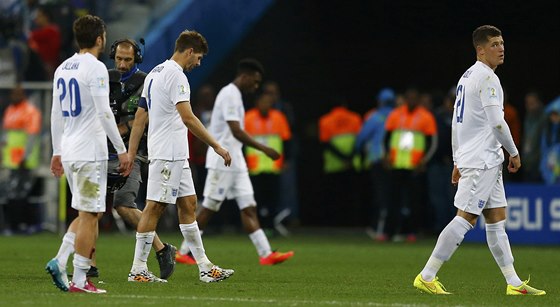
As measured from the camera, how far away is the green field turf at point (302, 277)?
36.2ft

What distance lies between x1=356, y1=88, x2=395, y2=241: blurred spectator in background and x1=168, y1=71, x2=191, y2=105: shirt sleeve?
33.5 feet

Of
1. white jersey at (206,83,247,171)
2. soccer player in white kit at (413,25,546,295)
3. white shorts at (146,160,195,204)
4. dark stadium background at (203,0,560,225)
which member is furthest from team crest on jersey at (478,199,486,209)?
dark stadium background at (203,0,560,225)

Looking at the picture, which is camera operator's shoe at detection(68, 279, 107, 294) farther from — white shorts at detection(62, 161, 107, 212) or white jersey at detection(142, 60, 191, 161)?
white jersey at detection(142, 60, 191, 161)

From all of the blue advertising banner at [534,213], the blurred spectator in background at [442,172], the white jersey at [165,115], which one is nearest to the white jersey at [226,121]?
the white jersey at [165,115]

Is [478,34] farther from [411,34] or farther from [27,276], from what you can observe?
[411,34]

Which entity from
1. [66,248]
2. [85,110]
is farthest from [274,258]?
[85,110]

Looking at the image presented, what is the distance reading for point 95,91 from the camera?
431 inches

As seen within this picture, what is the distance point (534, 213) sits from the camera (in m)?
20.9

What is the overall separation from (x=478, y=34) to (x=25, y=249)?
8.55m

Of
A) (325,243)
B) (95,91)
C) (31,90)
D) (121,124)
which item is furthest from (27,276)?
(31,90)

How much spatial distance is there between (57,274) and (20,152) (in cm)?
1267

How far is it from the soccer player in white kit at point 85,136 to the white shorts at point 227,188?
17.1 ft

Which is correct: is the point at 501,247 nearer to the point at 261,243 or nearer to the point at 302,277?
the point at 302,277

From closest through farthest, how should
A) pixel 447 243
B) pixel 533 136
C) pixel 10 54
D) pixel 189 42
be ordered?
pixel 447 243 → pixel 189 42 → pixel 533 136 → pixel 10 54
